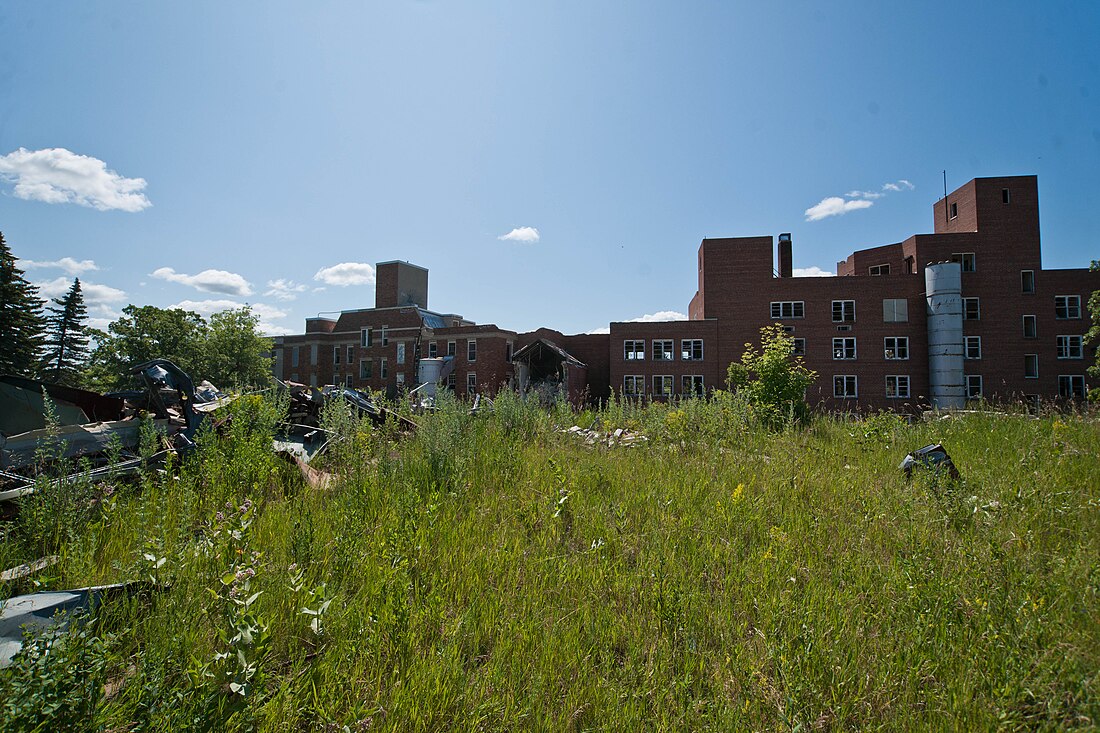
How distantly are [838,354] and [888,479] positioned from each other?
38.9 meters

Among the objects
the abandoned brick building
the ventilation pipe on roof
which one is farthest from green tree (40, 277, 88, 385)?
the ventilation pipe on roof

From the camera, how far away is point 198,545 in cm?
349

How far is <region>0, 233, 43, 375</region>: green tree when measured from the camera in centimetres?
4059

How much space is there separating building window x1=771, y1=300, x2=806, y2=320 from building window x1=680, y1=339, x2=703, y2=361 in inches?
258

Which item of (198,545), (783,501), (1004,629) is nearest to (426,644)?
(198,545)

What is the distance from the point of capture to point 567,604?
11.6 feet

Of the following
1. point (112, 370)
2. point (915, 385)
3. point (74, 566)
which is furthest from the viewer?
point (112, 370)

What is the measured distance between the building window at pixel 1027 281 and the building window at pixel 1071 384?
6.85 m

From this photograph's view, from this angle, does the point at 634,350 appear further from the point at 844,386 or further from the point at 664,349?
the point at 844,386

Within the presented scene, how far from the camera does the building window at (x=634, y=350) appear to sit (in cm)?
4252

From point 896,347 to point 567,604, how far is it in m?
45.3

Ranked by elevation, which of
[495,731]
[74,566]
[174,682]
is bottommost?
[495,731]

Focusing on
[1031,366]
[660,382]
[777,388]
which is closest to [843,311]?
[1031,366]

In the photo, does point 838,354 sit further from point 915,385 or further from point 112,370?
point 112,370
